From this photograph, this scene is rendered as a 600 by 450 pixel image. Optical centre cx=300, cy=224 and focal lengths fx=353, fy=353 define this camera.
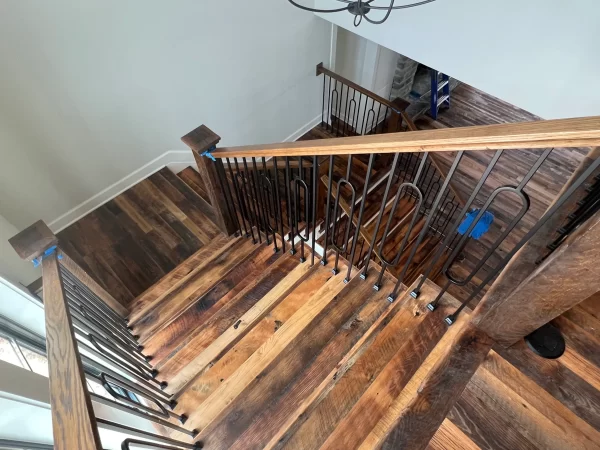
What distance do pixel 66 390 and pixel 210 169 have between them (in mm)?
1524

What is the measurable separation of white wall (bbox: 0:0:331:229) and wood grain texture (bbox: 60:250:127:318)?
1.23 m

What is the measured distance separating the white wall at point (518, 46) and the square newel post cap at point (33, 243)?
10.3ft

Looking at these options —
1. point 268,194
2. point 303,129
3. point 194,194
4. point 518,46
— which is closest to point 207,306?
point 268,194

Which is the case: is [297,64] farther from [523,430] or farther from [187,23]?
[523,430]

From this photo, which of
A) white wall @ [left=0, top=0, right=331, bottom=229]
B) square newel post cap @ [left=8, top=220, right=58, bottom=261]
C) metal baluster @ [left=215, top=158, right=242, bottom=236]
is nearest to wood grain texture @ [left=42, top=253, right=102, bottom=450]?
square newel post cap @ [left=8, top=220, right=58, bottom=261]

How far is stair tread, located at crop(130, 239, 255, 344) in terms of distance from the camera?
7.15ft

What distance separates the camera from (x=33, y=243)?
1.44m

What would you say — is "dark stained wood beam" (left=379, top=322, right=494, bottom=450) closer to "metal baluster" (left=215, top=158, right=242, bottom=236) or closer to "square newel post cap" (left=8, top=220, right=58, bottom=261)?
"square newel post cap" (left=8, top=220, right=58, bottom=261)

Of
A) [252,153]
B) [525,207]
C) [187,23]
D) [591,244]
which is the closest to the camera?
[591,244]

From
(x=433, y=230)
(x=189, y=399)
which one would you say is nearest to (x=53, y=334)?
(x=189, y=399)

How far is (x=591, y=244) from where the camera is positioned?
83 centimetres

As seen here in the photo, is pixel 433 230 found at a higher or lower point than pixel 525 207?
higher

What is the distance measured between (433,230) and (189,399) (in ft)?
12.1

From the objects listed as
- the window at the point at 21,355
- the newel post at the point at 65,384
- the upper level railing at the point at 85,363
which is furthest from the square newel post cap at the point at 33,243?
the window at the point at 21,355
